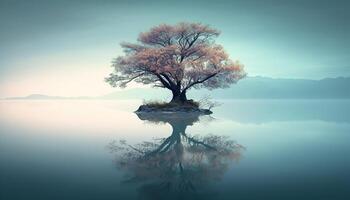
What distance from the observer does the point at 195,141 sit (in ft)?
47.7

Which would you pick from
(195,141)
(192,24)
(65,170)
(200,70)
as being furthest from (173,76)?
(65,170)

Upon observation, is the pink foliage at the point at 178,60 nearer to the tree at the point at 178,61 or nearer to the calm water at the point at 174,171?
the tree at the point at 178,61

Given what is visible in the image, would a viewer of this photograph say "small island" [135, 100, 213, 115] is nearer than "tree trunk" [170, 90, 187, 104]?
Yes

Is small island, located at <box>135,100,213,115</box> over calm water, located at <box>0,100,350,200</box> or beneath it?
over

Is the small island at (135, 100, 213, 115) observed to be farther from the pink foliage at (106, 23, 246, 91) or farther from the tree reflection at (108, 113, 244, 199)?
the tree reflection at (108, 113, 244, 199)

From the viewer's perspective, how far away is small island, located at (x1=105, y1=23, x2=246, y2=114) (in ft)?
120

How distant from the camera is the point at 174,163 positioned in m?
9.31

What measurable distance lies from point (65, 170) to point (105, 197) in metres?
2.80

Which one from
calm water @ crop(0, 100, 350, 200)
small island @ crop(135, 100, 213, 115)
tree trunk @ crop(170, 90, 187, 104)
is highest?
tree trunk @ crop(170, 90, 187, 104)

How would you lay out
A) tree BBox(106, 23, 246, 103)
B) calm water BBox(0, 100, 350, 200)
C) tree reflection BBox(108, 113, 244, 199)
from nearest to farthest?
calm water BBox(0, 100, 350, 200)
tree reflection BBox(108, 113, 244, 199)
tree BBox(106, 23, 246, 103)

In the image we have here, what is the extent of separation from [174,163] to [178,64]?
1085 inches

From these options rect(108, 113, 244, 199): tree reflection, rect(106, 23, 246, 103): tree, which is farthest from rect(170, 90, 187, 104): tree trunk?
rect(108, 113, 244, 199): tree reflection

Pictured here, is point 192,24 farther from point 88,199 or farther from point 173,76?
point 88,199

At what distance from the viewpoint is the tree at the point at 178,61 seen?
3650 centimetres
